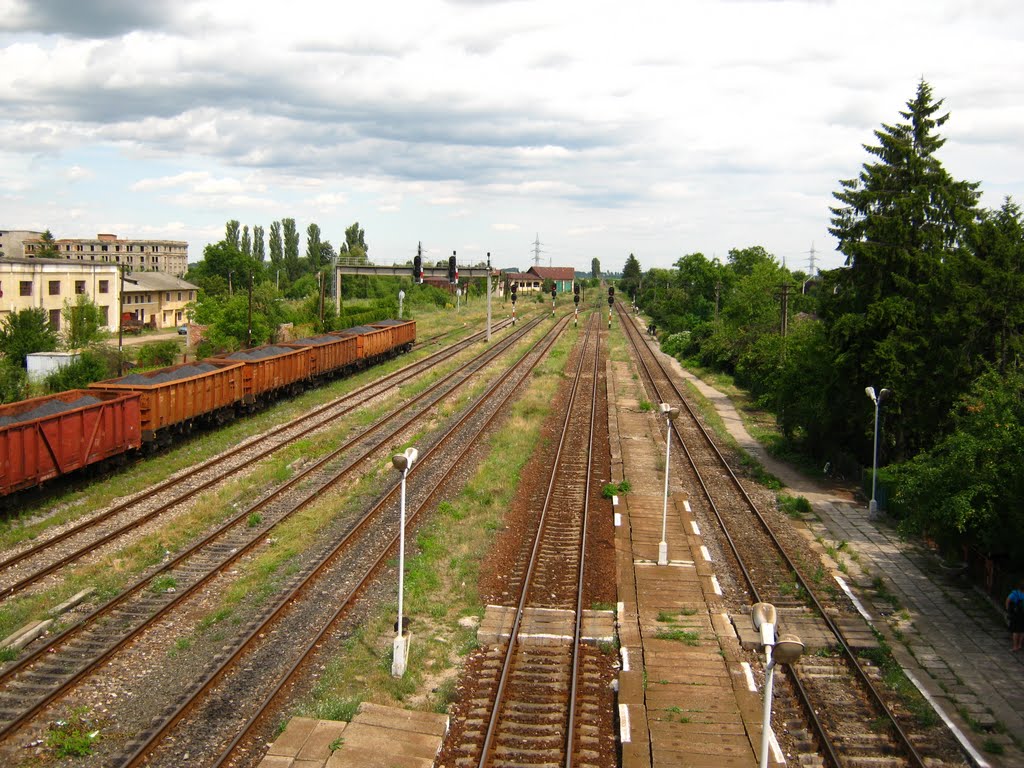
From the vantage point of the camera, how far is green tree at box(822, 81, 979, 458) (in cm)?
2139

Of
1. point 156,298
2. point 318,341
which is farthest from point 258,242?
point 318,341

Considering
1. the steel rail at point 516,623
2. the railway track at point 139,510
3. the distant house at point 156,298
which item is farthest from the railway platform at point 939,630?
the distant house at point 156,298

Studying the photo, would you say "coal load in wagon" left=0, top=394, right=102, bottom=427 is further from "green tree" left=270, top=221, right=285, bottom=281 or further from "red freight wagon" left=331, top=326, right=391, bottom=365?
"green tree" left=270, top=221, right=285, bottom=281

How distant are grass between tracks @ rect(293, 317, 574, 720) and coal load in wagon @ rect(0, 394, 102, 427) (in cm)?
946

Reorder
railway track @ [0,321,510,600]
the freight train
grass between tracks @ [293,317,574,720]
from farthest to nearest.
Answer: the freight train < railway track @ [0,321,510,600] < grass between tracks @ [293,317,574,720]

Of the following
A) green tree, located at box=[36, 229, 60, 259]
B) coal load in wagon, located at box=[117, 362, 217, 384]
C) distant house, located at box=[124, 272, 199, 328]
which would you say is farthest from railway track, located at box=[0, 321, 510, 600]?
green tree, located at box=[36, 229, 60, 259]

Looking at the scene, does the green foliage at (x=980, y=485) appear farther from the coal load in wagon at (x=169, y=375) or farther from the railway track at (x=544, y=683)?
the coal load in wagon at (x=169, y=375)

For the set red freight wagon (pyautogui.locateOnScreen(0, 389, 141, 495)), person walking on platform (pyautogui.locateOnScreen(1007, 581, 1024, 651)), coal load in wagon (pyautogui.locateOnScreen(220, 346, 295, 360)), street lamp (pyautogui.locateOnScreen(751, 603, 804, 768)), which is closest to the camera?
street lamp (pyautogui.locateOnScreen(751, 603, 804, 768))

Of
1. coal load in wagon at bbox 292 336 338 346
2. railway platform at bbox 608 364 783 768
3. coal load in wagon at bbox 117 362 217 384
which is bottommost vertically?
railway platform at bbox 608 364 783 768

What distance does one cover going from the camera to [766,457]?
1064 inches

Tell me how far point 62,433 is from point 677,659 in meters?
14.6

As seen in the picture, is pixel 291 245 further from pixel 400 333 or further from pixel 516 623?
pixel 516 623

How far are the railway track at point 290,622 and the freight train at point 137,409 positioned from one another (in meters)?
5.54

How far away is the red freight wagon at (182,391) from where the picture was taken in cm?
2247
